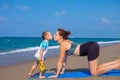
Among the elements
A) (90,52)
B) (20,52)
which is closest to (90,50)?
(90,52)

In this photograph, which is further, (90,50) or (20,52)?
(20,52)

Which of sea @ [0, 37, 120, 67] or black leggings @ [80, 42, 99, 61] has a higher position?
black leggings @ [80, 42, 99, 61]

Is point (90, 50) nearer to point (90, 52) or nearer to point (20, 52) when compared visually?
point (90, 52)

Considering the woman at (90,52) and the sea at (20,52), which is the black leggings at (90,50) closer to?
the woman at (90,52)

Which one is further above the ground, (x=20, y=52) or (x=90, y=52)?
(x=90, y=52)

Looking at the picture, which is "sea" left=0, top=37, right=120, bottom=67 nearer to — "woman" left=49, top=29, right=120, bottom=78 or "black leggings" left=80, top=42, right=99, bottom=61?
"woman" left=49, top=29, right=120, bottom=78

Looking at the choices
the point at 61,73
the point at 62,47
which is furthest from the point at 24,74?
the point at 62,47

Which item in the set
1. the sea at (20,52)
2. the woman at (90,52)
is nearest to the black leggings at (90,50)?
the woman at (90,52)

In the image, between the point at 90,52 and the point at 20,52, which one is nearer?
the point at 90,52

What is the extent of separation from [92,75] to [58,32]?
57.4 inches

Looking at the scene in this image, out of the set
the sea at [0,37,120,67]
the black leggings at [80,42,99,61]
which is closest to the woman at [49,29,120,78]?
the black leggings at [80,42,99,61]

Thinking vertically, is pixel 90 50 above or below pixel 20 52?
above

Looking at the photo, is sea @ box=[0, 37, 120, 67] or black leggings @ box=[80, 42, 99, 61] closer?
black leggings @ box=[80, 42, 99, 61]

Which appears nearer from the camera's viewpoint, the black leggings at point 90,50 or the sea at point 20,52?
the black leggings at point 90,50
